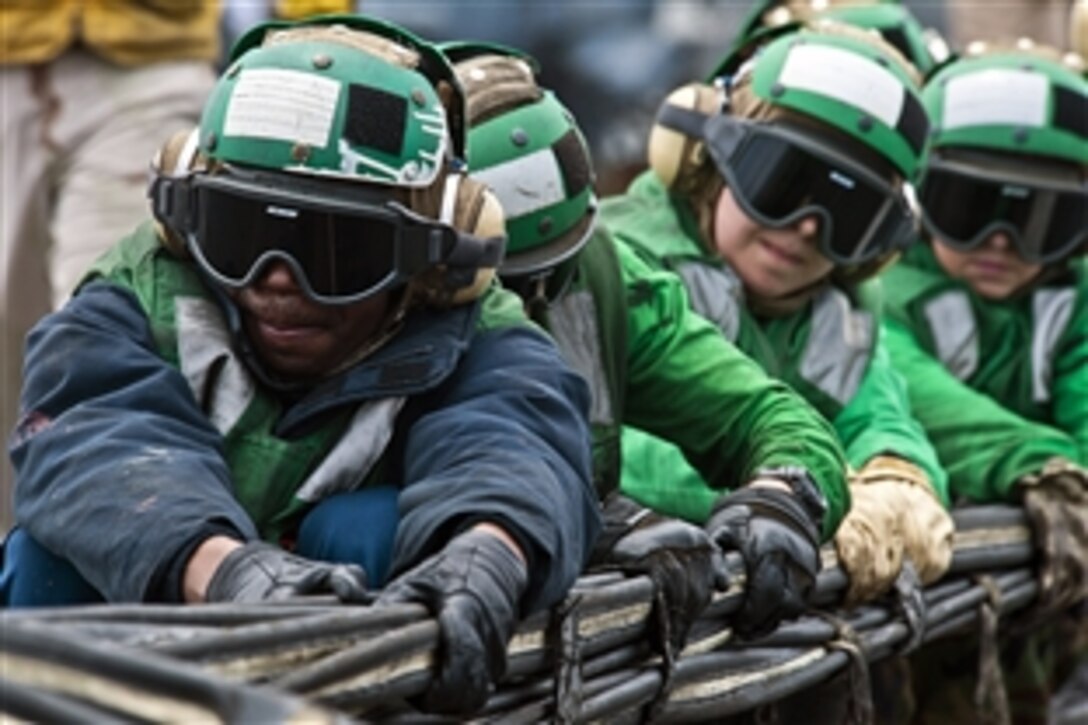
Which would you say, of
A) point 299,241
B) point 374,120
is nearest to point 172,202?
point 299,241

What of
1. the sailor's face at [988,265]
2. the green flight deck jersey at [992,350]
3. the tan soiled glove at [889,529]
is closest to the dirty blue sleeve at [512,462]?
the tan soiled glove at [889,529]

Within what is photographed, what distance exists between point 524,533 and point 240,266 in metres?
0.67

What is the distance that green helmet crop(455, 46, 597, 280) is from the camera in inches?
253

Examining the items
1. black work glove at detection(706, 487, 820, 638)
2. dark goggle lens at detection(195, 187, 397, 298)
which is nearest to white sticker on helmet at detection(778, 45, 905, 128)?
black work glove at detection(706, 487, 820, 638)

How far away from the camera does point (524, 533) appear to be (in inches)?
196

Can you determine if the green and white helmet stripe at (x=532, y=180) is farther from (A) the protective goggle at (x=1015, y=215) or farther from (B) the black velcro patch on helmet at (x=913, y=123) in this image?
(A) the protective goggle at (x=1015, y=215)

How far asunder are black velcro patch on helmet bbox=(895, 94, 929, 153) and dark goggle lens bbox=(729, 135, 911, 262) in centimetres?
18

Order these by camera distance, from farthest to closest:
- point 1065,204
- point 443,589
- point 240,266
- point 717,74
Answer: point 1065,204 → point 717,74 → point 240,266 → point 443,589

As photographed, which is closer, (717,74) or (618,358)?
(618,358)

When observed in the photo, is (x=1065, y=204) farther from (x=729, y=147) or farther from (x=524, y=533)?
(x=524, y=533)

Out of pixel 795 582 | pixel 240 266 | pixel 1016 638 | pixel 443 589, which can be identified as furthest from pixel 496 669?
pixel 1016 638

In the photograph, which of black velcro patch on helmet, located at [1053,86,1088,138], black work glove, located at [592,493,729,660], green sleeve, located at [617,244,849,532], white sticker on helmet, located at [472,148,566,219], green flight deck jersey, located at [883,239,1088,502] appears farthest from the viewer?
black velcro patch on helmet, located at [1053,86,1088,138]

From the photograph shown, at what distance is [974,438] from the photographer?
27.9ft

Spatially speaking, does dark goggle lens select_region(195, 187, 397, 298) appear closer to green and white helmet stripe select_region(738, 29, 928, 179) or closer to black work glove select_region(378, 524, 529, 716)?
black work glove select_region(378, 524, 529, 716)
